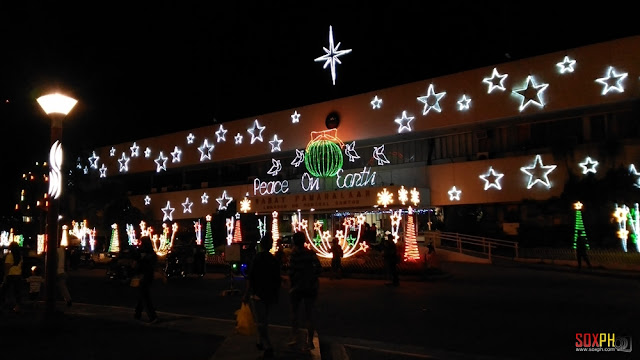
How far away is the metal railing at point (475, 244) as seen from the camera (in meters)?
27.9

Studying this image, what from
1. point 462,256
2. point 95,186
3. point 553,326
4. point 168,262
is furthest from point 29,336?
point 95,186

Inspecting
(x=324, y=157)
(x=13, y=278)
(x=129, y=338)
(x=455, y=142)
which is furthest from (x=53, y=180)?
(x=455, y=142)

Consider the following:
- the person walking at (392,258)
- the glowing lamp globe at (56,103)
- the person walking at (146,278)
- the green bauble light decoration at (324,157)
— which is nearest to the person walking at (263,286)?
the person walking at (146,278)

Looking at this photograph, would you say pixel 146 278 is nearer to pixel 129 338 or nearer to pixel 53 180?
pixel 129 338

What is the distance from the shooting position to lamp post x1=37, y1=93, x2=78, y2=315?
422 inches

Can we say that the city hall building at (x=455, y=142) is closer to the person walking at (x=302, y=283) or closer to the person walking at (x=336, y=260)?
the person walking at (x=336, y=260)

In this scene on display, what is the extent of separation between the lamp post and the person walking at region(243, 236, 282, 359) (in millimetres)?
4585

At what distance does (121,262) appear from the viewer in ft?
77.3

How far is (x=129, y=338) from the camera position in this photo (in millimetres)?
9852

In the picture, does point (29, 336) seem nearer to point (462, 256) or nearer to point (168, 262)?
point (168, 262)

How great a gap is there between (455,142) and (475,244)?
6781 mm

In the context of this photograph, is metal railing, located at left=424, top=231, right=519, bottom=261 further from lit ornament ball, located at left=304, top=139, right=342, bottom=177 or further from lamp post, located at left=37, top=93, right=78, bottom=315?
lamp post, located at left=37, top=93, right=78, bottom=315

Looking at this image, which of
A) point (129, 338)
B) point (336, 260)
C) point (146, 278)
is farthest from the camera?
point (336, 260)

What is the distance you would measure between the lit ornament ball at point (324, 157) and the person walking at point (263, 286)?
23074 millimetres
